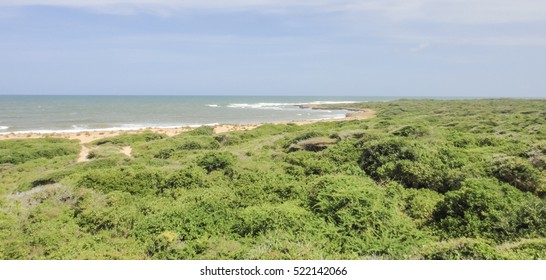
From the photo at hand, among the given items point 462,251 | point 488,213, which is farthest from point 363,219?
point 488,213

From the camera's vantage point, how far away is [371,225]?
7.77m

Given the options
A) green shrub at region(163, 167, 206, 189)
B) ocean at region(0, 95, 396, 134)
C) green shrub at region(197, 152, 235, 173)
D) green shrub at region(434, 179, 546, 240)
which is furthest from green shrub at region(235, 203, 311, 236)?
ocean at region(0, 95, 396, 134)

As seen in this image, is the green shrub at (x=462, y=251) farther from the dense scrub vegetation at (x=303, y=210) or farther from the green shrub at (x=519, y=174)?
the green shrub at (x=519, y=174)

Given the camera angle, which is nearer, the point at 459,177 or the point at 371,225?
the point at 371,225

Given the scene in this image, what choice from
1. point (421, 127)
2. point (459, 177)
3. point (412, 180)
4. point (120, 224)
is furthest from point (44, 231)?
point (421, 127)

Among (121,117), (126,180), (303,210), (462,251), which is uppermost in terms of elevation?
(462,251)

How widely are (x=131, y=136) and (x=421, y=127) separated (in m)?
24.3

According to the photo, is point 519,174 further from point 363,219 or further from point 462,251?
point 462,251

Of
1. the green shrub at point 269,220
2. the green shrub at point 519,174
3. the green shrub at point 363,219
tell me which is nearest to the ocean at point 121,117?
the green shrub at point 269,220

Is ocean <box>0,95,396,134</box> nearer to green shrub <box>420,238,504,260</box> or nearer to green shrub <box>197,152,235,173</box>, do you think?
green shrub <box>197,152,235,173</box>

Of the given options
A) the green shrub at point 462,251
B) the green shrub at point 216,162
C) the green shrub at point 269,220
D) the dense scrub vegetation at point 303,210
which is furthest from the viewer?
the green shrub at point 216,162
